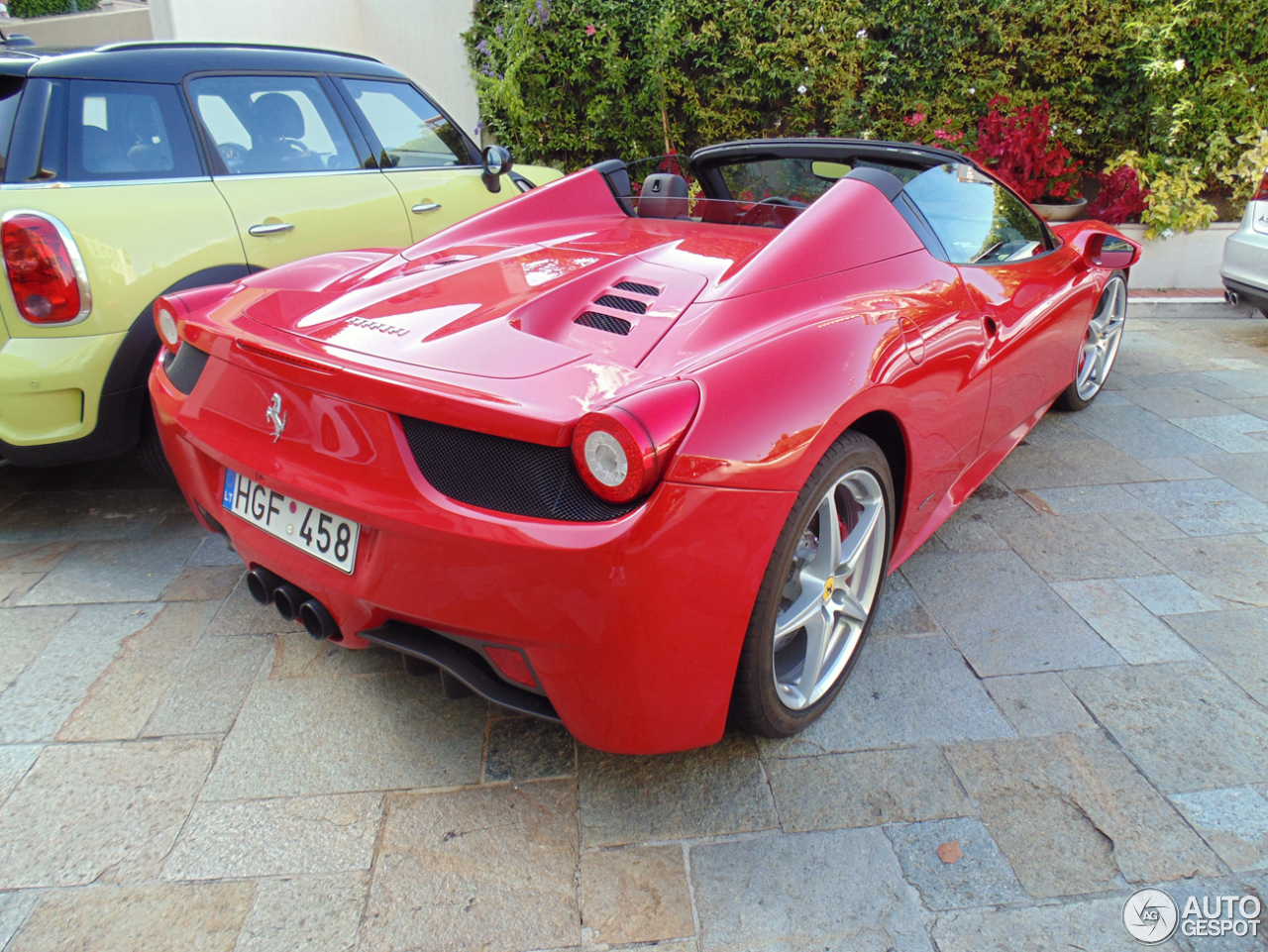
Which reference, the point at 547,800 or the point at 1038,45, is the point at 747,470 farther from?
the point at 1038,45

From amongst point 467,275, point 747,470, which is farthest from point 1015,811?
point 467,275

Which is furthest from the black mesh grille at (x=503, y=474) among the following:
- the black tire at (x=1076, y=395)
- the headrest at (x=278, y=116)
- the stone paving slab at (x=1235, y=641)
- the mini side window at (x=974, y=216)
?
the black tire at (x=1076, y=395)

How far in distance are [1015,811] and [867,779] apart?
323 millimetres

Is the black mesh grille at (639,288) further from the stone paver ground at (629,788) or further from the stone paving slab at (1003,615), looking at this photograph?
the stone paving slab at (1003,615)

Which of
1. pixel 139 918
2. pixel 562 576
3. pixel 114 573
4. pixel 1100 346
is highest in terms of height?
pixel 562 576

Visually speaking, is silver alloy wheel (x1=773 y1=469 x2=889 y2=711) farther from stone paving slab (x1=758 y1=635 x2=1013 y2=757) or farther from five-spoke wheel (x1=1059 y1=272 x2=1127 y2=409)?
five-spoke wheel (x1=1059 y1=272 x2=1127 y2=409)

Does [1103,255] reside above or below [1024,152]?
below

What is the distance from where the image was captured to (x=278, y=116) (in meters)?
3.87

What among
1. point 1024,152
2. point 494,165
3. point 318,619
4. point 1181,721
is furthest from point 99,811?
point 1024,152

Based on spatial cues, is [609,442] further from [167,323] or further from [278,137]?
[278,137]

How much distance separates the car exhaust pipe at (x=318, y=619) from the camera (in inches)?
75.4

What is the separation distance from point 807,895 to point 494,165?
393 centimetres

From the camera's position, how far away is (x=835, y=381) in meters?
1.84

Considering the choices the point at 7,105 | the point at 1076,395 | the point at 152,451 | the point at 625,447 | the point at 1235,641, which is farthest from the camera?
the point at 1076,395
